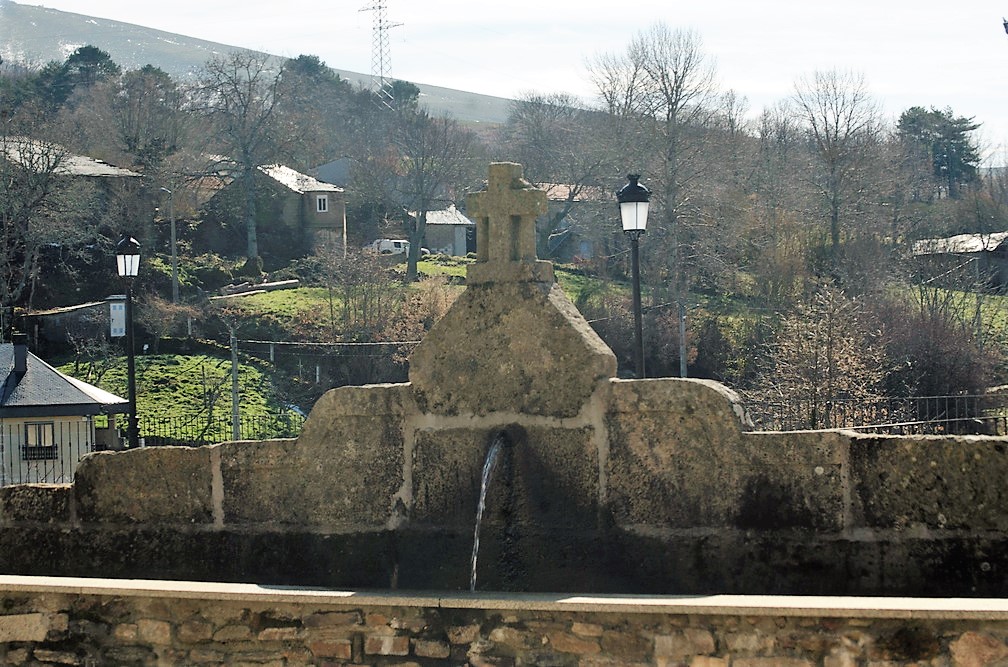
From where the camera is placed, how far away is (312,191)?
206 ft

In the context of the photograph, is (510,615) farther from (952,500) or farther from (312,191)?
(312,191)

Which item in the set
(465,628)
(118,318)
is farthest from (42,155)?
(465,628)

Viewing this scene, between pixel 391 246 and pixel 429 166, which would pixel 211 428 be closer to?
pixel 391 246

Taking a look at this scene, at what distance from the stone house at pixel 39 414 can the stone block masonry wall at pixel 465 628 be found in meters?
13.0

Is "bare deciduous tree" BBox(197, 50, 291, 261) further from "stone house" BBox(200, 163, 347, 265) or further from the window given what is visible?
the window

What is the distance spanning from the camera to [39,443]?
19.3m

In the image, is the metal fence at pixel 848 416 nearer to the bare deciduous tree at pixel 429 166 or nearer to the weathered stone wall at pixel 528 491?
the weathered stone wall at pixel 528 491

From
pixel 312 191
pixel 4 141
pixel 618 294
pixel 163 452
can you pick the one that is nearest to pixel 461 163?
pixel 312 191

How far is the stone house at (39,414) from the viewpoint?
19.4m

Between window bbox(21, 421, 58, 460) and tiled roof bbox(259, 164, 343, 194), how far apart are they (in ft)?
141

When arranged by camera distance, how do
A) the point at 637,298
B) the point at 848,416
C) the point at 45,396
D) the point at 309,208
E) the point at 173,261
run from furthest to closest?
the point at 309,208 < the point at 173,261 < the point at 848,416 < the point at 45,396 < the point at 637,298

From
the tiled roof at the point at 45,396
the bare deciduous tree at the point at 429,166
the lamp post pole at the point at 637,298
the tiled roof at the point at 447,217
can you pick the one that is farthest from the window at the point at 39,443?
the tiled roof at the point at 447,217

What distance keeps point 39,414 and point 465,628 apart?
1577 cm

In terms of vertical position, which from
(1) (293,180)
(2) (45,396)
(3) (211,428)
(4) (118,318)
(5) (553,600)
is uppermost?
(1) (293,180)
